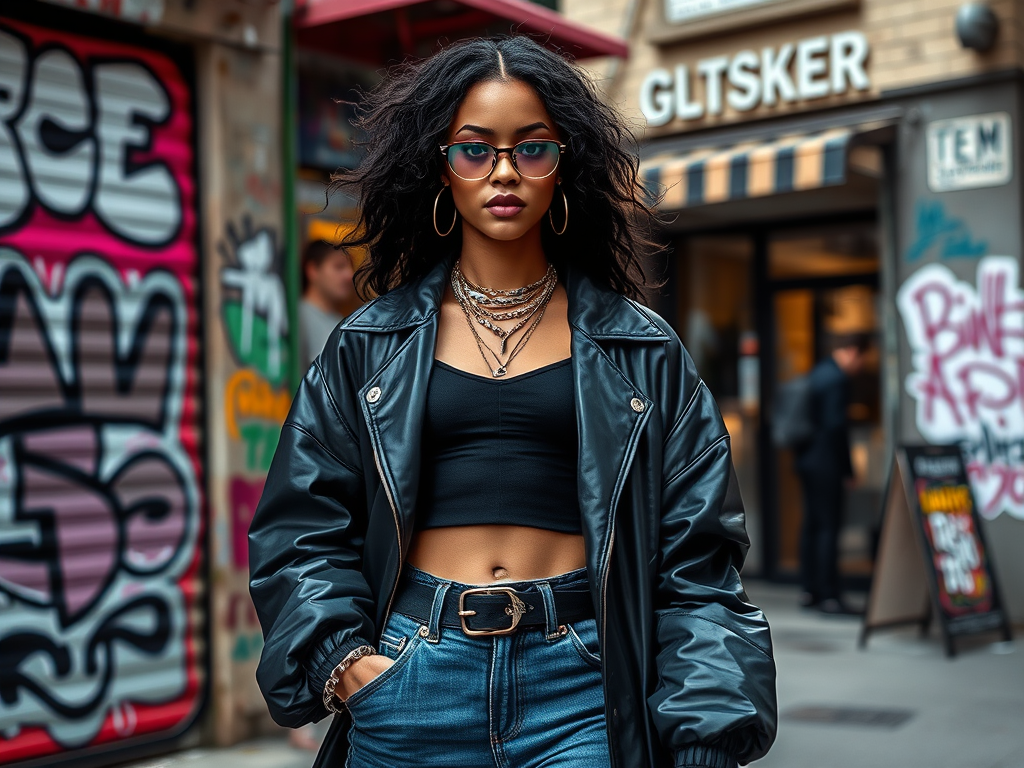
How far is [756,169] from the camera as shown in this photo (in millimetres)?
8961

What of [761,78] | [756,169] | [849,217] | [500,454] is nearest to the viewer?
[500,454]

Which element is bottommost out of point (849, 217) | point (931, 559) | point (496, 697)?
point (931, 559)

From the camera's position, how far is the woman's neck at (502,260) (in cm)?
248

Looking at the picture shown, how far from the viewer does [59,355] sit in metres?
4.85

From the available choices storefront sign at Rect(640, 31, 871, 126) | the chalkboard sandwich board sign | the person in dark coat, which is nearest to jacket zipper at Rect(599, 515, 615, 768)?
the chalkboard sandwich board sign

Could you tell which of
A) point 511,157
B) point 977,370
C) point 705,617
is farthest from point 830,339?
point 705,617

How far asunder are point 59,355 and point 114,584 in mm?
951

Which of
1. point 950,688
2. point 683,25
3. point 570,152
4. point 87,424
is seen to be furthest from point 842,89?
point 570,152

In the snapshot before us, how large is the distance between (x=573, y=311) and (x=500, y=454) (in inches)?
13.7

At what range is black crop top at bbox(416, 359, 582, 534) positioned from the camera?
7.45 feet

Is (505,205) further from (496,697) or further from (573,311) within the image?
(496,697)

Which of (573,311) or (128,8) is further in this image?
(128,8)

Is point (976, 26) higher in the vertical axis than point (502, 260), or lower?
higher

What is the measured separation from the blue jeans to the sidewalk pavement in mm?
3157
